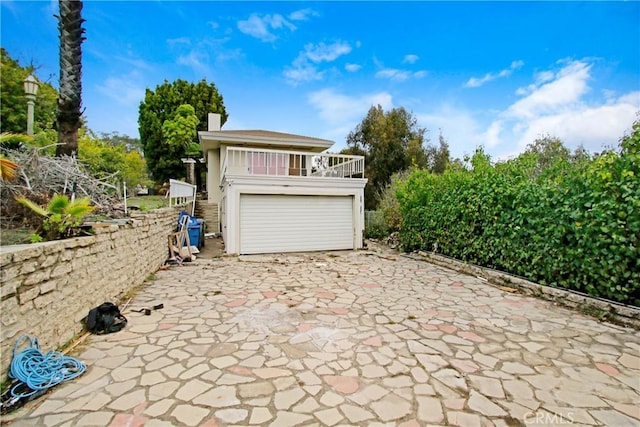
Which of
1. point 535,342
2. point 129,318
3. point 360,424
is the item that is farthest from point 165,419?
point 535,342

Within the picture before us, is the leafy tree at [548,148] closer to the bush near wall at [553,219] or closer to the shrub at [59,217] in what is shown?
the bush near wall at [553,219]

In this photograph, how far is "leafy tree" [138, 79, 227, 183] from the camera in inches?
857

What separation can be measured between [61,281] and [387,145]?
1994 cm

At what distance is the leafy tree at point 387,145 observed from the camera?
20.8 m

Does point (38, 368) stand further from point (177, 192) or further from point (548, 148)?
point (548, 148)

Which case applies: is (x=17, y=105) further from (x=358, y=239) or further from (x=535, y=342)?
(x=535, y=342)

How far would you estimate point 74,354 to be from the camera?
10.7 feet

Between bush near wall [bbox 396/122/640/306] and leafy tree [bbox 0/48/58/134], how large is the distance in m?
21.0

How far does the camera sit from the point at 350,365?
3.14 meters

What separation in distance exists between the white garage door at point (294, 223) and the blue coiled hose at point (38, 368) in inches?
277

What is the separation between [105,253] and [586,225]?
7881 mm

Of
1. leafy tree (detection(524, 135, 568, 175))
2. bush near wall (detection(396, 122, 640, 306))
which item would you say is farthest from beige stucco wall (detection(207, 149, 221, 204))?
leafy tree (detection(524, 135, 568, 175))

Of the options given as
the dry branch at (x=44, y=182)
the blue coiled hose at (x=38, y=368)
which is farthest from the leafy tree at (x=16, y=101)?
the blue coiled hose at (x=38, y=368)

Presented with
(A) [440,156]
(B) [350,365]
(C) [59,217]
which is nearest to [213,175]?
(C) [59,217]
